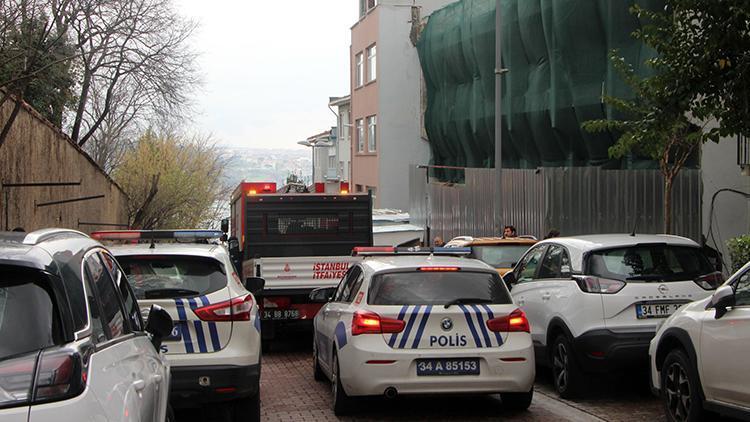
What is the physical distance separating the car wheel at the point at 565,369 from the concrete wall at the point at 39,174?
42.4 ft

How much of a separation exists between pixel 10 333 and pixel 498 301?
577 cm

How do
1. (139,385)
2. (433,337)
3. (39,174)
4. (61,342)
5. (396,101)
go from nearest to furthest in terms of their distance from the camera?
(61,342), (139,385), (433,337), (39,174), (396,101)

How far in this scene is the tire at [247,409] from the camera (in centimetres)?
820

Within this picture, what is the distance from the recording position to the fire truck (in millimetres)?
15109

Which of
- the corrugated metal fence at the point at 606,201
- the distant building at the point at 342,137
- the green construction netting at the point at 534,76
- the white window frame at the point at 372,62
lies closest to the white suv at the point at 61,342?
the corrugated metal fence at the point at 606,201

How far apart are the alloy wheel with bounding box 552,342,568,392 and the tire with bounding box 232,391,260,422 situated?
3.32 m

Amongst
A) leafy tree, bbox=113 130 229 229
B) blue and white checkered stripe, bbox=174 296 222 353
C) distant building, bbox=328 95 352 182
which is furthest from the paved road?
distant building, bbox=328 95 352 182

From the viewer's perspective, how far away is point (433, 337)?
27.7ft

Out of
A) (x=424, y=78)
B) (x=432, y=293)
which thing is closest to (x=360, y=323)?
(x=432, y=293)

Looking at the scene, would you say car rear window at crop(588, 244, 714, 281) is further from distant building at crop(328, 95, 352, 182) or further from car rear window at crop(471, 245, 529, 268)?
distant building at crop(328, 95, 352, 182)

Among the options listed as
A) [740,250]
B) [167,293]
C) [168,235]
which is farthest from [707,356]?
[740,250]

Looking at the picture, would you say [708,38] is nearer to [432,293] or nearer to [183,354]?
[432,293]

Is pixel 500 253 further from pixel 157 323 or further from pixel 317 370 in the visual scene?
pixel 157 323

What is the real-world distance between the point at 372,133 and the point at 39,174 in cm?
2401
